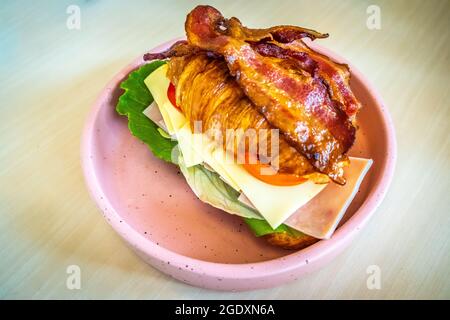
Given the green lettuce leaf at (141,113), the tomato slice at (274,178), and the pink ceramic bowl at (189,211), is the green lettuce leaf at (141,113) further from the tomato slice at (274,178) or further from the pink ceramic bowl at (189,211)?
the tomato slice at (274,178)

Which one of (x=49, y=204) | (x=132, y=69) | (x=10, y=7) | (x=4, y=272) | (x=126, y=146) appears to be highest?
(x=10, y=7)

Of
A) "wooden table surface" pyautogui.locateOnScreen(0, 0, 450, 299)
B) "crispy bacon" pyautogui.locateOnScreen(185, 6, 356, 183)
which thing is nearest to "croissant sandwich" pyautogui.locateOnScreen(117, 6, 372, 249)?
"crispy bacon" pyautogui.locateOnScreen(185, 6, 356, 183)

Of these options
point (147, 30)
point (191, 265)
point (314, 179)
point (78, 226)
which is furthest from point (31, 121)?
point (314, 179)

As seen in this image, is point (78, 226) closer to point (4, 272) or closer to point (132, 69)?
point (4, 272)

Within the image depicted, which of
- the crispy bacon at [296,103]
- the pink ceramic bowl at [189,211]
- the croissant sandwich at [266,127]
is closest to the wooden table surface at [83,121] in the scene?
the pink ceramic bowl at [189,211]

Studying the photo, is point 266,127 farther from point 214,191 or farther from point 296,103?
point 214,191

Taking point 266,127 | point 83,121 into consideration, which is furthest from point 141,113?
point 266,127
